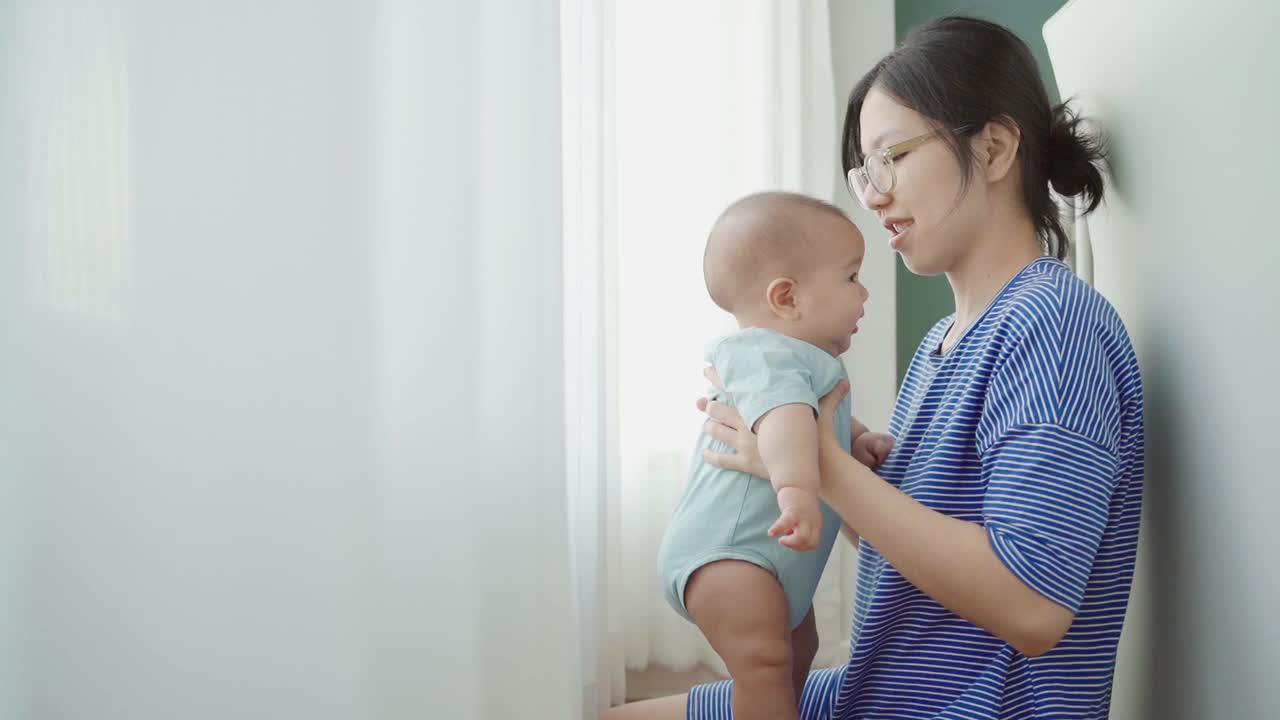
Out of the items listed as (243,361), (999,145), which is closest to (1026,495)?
(999,145)

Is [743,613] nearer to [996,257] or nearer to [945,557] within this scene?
[945,557]

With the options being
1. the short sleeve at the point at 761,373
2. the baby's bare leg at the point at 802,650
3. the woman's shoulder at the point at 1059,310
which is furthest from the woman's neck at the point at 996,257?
the baby's bare leg at the point at 802,650

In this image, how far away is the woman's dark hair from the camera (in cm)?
103

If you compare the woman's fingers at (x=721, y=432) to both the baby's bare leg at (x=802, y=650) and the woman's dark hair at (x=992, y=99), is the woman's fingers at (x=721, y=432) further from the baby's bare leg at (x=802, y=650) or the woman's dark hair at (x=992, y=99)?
the woman's dark hair at (x=992, y=99)

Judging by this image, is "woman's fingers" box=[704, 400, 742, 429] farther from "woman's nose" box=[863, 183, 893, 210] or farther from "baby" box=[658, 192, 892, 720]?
"woman's nose" box=[863, 183, 893, 210]

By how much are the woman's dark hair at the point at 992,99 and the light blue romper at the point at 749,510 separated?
29 cm

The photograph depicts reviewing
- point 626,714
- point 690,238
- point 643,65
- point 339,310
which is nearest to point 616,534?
point 690,238

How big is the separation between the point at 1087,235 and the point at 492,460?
0.99 metres

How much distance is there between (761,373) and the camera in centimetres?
106

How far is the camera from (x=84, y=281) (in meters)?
0.50

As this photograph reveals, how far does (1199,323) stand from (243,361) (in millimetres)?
890

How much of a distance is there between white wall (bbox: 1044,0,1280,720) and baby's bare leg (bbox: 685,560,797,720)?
1.42 ft

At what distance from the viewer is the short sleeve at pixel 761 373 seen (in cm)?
102

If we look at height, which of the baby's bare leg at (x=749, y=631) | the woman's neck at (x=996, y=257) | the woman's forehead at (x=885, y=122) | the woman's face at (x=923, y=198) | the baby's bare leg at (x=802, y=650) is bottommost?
the baby's bare leg at (x=802, y=650)
